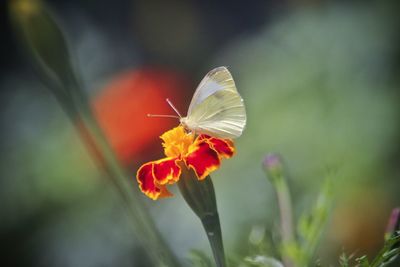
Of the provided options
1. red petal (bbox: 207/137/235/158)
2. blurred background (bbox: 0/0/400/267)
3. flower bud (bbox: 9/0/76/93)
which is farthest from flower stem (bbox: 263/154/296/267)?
blurred background (bbox: 0/0/400/267)

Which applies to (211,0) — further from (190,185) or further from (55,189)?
(190,185)

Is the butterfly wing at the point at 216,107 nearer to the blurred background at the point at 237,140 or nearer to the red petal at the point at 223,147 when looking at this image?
the red petal at the point at 223,147

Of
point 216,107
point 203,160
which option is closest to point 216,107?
point 216,107

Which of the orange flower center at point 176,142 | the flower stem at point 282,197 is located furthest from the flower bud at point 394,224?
the orange flower center at point 176,142

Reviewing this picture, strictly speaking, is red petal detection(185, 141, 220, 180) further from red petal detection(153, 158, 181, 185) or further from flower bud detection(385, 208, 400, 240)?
flower bud detection(385, 208, 400, 240)

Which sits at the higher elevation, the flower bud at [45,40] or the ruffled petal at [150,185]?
the flower bud at [45,40]

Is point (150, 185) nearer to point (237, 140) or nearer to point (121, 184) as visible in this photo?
point (121, 184)

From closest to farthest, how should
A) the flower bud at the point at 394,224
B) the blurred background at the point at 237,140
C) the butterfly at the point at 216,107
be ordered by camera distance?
the flower bud at the point at 394,224, the butterfly at the point at 216,107, the blurred background at the point at 237,140

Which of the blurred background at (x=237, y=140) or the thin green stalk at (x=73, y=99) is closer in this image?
the thin green stalk at (x=73, y=99)
